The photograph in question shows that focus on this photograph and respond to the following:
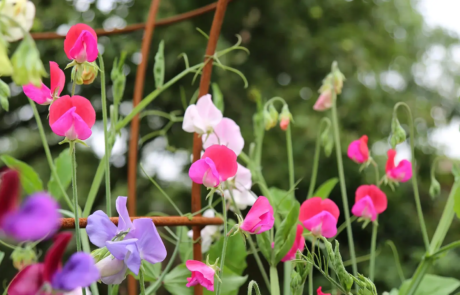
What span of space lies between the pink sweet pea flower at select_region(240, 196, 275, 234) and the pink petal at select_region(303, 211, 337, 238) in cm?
8

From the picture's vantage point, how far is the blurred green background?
85.9 inches

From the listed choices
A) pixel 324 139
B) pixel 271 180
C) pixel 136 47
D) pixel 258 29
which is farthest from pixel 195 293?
pixel 258 29

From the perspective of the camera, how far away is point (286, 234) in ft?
1.52

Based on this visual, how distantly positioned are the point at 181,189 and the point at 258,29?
42.5 inches

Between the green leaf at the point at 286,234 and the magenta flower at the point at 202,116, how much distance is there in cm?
14

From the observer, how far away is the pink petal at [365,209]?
1.82 feet

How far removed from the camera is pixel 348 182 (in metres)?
2.21

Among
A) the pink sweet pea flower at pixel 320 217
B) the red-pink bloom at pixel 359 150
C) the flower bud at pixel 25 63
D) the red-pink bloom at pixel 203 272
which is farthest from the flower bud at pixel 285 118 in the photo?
the flower bud at pixel 25 63

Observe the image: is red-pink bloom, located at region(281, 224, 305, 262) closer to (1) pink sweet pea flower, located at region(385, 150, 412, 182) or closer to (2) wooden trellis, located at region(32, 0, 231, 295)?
(2) wooden trellis, located at region(32, 0, 231, 295)

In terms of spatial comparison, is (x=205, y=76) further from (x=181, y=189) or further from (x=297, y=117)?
(x=181, y=189)

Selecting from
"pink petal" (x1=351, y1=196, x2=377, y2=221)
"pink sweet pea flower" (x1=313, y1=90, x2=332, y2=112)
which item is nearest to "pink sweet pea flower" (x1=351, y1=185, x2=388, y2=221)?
"pink petal" (x1=351, y1=196, x2=377, y2=221)

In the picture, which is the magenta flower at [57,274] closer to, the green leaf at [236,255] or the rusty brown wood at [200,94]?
the rusty brown wood at [200,94]

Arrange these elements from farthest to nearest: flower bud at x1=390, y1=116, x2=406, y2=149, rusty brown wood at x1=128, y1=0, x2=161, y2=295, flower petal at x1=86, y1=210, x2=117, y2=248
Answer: rusty brown wood at x1=128, y1=0, x2=161, y2=295
flower bud at x1=390, y1=116, x2=406, y2=149
flower petal at x1=86, y1=210, x2=117, y2=248

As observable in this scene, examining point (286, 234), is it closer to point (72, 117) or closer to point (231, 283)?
point (231, 283)
